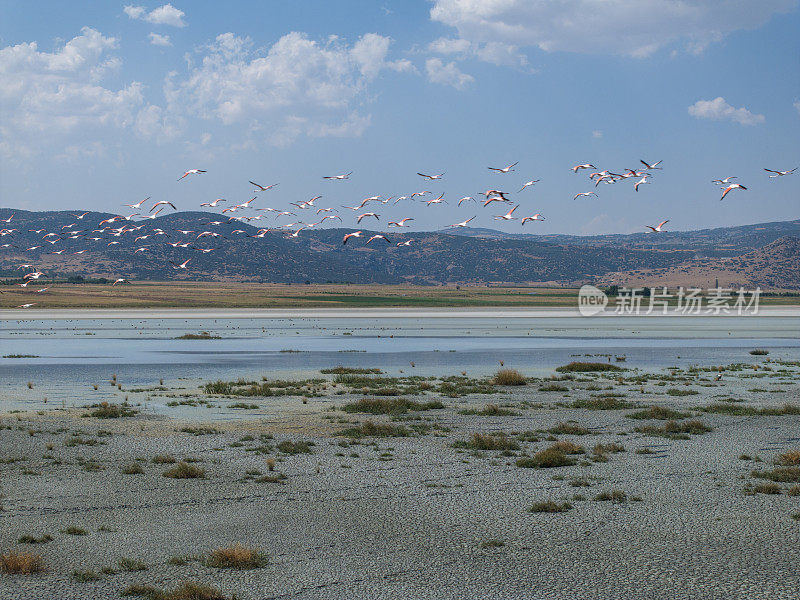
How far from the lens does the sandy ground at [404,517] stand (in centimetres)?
1071

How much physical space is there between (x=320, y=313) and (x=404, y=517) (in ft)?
353

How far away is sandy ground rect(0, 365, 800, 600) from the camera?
35.1 feet

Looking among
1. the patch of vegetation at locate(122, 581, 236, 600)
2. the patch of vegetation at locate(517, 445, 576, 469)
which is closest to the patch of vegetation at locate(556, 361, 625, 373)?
the patch of vegetation at locate(517, 445, 576, 469)

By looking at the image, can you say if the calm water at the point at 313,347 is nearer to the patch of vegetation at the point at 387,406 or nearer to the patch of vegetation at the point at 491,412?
the patch of vegetation at the point at 387,406

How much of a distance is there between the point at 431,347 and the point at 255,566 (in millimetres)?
50084

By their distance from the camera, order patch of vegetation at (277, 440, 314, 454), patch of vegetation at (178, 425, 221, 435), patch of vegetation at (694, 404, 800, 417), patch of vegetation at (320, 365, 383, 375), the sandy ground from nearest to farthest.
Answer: the sandy ground → patch of vegetation at (277, 440, 314, 454) → patch of vegetation at (178, 425, 221, 435) → patch of vegetation at (694, 404, 800, 417) → patch of vegetation at (320, 365, 383, 375)

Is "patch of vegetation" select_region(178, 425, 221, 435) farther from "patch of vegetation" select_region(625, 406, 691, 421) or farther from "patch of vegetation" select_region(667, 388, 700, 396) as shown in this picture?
"patch of vegetation" select_region(667, 388, 700, 396)

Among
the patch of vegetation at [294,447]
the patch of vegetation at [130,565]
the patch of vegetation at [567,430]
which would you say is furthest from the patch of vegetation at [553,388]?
the patch of vegetation at [130,565]

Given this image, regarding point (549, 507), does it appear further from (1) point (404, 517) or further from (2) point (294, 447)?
(2) point (294, 447)

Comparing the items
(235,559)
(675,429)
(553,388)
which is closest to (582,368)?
(553,388)

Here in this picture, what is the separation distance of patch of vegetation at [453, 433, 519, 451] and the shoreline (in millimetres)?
88819

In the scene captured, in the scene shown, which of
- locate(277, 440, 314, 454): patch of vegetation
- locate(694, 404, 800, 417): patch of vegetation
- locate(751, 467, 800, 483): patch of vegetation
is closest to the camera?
locate(751, 467, 800, 483): patch of vegetation

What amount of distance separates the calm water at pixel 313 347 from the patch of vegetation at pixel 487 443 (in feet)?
49.4

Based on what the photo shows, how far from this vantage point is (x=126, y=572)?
1095cm
